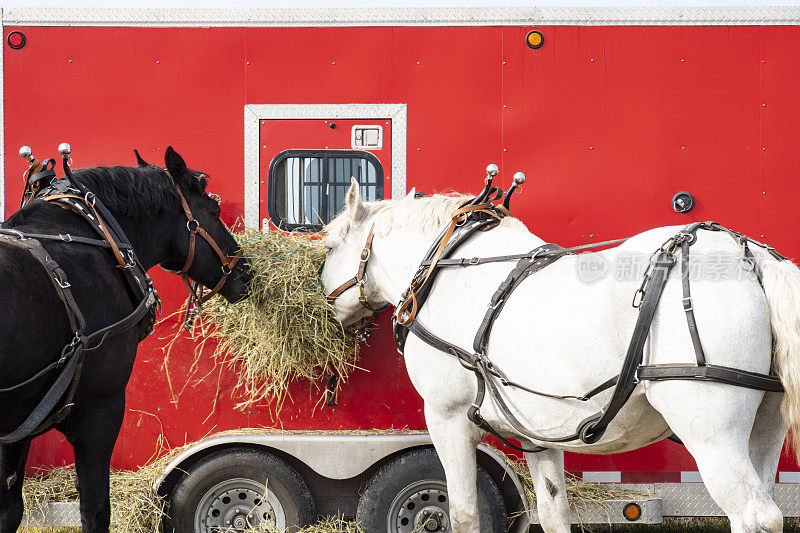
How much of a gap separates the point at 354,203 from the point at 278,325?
774 millimetres

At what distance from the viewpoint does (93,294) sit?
300cm

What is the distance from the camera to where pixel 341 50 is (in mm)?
4020

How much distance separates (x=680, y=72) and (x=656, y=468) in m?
2.24

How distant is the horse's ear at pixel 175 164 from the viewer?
349 cm

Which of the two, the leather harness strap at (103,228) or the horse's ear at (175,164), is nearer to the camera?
the leather harness strap at (103,228)

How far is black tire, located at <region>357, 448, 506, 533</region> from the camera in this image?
372cm

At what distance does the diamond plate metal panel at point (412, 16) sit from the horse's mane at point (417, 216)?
3.63 feet

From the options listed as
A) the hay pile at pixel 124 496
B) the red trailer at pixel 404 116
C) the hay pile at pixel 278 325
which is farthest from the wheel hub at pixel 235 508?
the hay pile at pixel 278 325

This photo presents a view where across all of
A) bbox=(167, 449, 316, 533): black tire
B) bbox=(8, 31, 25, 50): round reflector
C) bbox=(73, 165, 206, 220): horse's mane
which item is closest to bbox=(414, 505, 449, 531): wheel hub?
bbox=(167, 449, 316, 533): black tire

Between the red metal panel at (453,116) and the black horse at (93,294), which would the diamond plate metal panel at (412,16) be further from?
the black horse at (93,294)

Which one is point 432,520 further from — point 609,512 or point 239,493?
point 239,493

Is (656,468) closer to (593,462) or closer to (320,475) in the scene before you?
(593,462)

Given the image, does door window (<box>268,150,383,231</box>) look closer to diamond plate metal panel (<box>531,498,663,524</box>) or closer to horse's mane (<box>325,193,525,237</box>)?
horse's mane (<box>325,193,525,237</box>)

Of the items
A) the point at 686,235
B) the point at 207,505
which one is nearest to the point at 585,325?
the point at 686,235
